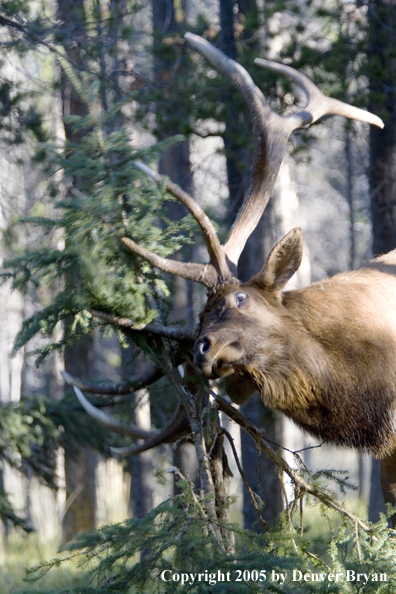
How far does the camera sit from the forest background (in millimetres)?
3086

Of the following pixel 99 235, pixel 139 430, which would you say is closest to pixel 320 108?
pixel 99 235

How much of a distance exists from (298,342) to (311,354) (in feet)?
0.31

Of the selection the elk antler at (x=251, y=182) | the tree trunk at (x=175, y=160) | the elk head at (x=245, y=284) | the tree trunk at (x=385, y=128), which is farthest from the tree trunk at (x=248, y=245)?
the elk head at (x=245, y=284)

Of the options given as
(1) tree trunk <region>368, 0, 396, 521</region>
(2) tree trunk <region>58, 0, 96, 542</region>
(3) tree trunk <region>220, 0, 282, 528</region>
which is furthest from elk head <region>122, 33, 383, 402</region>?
(2) tree trunk <region>58, 0, 96, 542</region>

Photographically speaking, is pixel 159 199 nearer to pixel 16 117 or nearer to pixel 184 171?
pixel 16 117

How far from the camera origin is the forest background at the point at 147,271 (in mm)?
3086

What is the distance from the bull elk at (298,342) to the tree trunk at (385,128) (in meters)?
3.46

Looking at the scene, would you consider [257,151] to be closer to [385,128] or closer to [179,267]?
[179,267]

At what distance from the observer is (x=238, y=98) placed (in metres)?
7.06

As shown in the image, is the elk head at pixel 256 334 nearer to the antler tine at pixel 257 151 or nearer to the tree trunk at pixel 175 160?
the antler tine at pixel 257 151

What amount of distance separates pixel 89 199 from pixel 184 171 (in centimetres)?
778

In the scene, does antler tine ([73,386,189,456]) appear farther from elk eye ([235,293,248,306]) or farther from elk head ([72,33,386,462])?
elk eye ([235,293,248,306])

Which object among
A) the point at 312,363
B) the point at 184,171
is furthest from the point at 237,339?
the point at 184,171

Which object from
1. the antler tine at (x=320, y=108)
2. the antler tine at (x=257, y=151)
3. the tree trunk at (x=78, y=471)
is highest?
the antler tine at (x=320, y=108)
